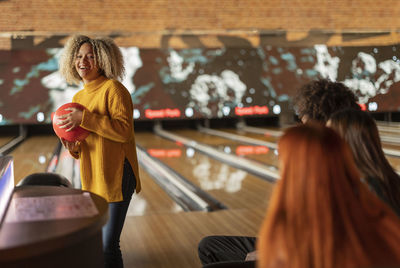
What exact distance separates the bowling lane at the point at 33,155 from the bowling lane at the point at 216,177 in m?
1.41

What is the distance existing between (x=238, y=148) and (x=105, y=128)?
5.49 m

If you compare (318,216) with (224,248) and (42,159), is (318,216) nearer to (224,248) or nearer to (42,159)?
(224,248)

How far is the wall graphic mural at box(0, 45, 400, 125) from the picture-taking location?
942 centimetres

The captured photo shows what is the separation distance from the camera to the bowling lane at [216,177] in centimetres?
430

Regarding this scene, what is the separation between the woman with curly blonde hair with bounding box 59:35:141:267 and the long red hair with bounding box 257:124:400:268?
41.0 inches

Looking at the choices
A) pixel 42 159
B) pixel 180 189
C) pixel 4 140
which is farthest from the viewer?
pixel 4 140

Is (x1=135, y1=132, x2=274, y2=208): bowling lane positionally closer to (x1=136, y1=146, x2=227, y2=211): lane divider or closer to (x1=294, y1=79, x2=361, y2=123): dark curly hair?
(x1=136, y1=146, x2=227, y2=211): lane divider

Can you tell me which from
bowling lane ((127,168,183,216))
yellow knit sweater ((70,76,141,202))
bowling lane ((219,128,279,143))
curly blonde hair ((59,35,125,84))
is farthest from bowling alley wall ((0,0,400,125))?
yellow knit sweater ((70,76,141,202))

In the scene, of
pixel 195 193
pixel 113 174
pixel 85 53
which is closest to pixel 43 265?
pixel 113 174

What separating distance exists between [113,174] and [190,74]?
773 centimetres

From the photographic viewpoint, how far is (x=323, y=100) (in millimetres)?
2023

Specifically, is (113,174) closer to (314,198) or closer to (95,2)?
(314,198)

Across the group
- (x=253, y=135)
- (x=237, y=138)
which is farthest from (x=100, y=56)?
(x=253, y=135)

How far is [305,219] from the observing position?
95 centimetres
